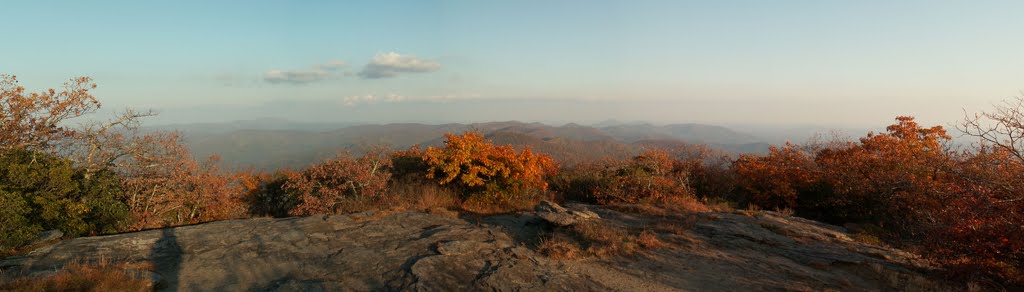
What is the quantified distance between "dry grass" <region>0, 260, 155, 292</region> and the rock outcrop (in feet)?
1.11

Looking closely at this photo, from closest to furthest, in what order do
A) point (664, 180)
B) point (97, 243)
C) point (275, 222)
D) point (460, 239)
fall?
point (97, 243)
point (460, 239)
point (275, 222)
point (664, 180)

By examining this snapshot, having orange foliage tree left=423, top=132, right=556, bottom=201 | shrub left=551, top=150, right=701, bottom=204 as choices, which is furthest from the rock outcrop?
shrub left=551, top=150, right=701, bottom=204

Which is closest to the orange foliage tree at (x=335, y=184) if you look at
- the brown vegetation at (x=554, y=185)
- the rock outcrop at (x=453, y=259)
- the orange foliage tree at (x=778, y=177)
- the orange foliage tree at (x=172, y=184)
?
the brown vegetation at (x=554, y=185)

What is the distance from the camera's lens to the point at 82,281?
16.3ft

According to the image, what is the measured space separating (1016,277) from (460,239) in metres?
8.82

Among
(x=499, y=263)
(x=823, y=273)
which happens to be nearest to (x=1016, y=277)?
(x=823, y=273)

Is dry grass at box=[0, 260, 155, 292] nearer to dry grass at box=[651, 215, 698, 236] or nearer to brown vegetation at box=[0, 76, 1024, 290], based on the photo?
brown vegetation at box=[0, 76, 1024, 290]

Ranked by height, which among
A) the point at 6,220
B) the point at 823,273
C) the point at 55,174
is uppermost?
the point at 55,174

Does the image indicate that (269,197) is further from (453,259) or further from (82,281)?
(453,259)

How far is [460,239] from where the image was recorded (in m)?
7.76

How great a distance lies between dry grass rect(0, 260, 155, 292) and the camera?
4.75 meters

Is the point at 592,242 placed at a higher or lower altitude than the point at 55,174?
lower

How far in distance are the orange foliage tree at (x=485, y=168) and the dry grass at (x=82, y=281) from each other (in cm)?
737

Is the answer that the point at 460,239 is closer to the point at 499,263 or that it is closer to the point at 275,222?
the point at 499,263
